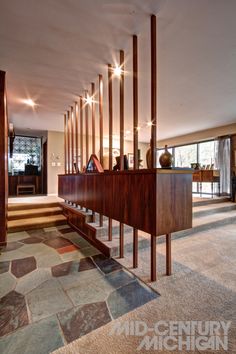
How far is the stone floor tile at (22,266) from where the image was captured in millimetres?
1983

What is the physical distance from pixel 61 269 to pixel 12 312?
2.29 ft

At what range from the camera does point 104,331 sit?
1233mm

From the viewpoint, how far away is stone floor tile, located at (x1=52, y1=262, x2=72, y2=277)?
197 centimetres

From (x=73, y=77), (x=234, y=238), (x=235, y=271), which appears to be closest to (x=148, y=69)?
(x=73, y=77)

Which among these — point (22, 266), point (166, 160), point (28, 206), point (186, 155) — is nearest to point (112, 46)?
point (166, 160)

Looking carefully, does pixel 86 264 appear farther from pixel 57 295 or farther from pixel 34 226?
pixel 34 226

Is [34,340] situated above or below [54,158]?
below

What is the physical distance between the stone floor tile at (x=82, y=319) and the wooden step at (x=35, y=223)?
8.18 ft

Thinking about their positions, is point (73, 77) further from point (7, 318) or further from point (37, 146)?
point (37, 146)

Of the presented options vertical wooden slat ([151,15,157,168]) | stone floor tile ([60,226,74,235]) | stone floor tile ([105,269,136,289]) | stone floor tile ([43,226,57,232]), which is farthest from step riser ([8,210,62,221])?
vertical wooden slat ([151,15,157,168])

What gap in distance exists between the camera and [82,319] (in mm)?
1336

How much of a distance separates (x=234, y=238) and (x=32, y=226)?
379 centimetres

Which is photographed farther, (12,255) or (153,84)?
(12,255)

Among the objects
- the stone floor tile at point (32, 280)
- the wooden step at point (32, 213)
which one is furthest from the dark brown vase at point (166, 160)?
the wooden step at point (32, 213)
